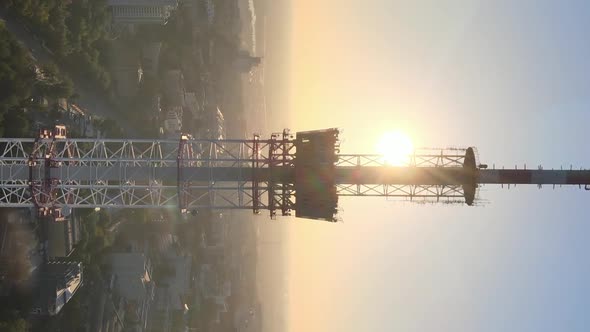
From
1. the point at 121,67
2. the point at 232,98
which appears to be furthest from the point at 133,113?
the point at 232,98

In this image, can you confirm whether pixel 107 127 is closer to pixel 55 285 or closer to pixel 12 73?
pixel 12 73

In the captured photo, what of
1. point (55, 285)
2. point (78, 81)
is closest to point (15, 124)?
point (55, 285)

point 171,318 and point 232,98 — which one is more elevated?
point 232,98

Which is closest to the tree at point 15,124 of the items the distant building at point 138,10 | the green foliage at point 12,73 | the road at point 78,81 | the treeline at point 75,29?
the green foliage at point 12,73

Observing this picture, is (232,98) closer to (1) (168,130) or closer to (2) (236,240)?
(2) (236,240)

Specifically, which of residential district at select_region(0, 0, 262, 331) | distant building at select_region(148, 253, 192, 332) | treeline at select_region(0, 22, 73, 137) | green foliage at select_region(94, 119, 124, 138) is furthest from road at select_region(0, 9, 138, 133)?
distant building at select_region(148, 253, 192, 332)

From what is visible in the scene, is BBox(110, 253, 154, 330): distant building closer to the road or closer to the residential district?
the residential district
